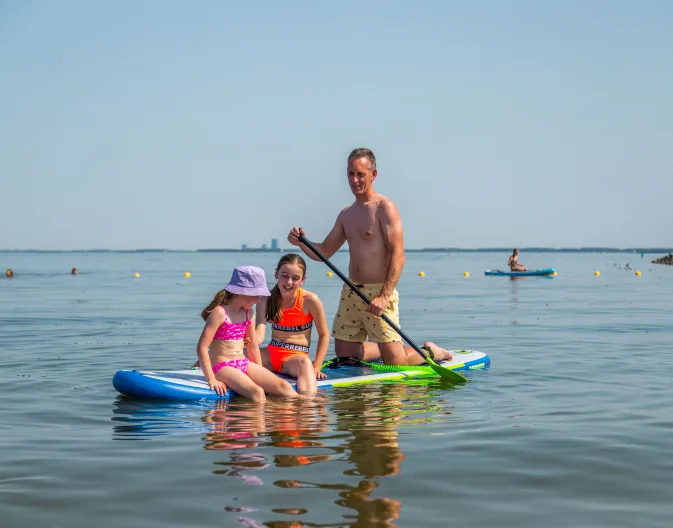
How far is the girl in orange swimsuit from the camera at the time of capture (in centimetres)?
791

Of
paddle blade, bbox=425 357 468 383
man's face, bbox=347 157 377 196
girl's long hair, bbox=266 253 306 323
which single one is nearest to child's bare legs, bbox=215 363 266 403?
girl's long hair, bbox=266 253 306 323

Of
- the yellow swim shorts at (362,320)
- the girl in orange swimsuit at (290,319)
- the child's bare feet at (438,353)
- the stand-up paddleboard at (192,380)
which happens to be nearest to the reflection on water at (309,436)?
the stand-up paddleboard at (192,380)

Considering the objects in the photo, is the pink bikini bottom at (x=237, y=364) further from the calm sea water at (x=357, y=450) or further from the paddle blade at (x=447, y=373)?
the paddle blade at (x=447, y=373)

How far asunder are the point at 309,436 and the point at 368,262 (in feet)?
10.8

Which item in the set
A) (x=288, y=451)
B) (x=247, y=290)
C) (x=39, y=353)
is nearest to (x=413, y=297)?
(x=39, y=353)

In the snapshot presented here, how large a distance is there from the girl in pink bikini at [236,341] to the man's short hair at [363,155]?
1809 mm

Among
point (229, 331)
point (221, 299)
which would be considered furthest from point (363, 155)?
point (229, 331)

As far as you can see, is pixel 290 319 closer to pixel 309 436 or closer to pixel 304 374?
pixel 304 374

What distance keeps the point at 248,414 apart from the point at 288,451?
144cm

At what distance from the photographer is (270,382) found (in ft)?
24.6

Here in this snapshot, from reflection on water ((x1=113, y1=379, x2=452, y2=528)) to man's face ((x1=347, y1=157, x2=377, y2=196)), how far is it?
79.9 inches

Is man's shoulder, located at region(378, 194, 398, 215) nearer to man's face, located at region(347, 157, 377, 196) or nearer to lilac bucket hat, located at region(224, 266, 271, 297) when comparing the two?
man's face, located at region(347, 157, 377, 196)

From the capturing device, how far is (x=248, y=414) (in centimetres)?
671

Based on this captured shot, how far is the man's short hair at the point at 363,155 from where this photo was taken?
8.48 m
